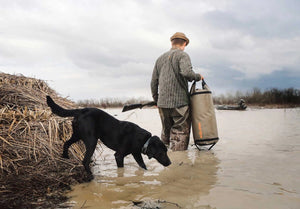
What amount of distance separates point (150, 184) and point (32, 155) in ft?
6.16

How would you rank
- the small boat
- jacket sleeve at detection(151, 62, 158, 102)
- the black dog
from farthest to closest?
the small boat
jacket sleeve at detection(151, 62, 158, 102)
the black dog

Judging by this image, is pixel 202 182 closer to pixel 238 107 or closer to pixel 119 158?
pixel 119 158

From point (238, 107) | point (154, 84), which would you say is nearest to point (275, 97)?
point (238, 107)

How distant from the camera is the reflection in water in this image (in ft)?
10.1

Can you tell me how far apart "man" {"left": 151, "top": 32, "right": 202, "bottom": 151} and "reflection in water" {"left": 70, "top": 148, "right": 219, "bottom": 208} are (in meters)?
0.88

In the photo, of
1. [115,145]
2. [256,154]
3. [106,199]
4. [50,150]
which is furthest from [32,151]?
[256,154]

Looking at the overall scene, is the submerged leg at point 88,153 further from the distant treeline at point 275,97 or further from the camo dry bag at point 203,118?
the distant treeline at point 275,97

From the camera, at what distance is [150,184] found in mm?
3766

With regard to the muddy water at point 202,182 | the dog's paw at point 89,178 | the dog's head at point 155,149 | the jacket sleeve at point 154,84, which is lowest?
the muddy water at point 202,182

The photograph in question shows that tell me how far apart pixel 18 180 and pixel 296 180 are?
3.87m

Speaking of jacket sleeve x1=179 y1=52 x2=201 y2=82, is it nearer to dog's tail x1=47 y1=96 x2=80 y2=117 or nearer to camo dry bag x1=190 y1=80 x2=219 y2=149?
camo dry bag x1=190 y1=80 x2=219 y2=149

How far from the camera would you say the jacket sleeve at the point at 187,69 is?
19.5 ft

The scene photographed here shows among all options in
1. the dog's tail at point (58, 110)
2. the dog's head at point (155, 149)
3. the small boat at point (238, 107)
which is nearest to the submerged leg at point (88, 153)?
the dog's tail at point (58, 110)

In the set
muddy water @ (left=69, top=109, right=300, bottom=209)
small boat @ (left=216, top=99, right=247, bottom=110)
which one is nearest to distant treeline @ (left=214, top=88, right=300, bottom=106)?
small boat @ (left=216, top=99, right=247, bottom=110)
